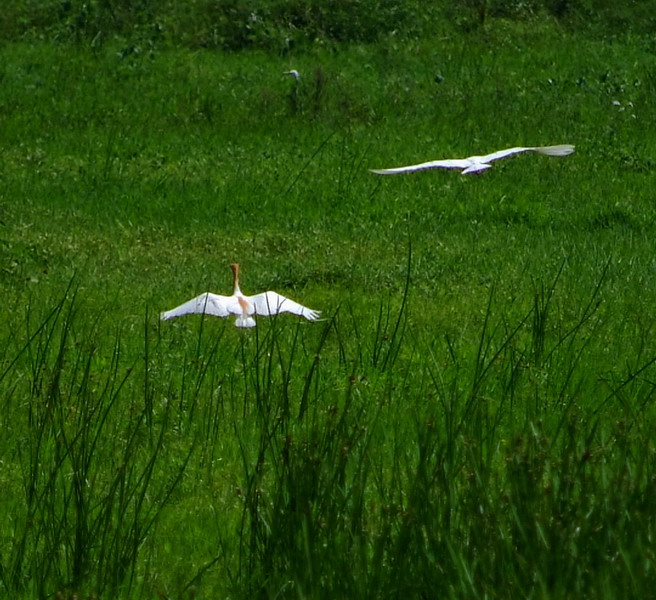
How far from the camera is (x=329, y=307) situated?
723cm

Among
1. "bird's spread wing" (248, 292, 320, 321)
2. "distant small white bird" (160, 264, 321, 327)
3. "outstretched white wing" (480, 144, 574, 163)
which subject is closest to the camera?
"distant small white bird" (160, 264, 321, 327)

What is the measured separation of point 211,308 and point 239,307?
13cm

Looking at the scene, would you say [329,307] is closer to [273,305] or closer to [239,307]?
[273,305]

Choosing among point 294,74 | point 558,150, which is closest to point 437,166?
point 558,150

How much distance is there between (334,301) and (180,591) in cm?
392

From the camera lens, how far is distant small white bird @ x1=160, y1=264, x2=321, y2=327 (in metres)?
6.48

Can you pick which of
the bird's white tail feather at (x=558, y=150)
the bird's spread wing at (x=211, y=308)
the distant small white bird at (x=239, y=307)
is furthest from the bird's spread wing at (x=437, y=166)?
the bird's spread wing at (x=211, y=308)

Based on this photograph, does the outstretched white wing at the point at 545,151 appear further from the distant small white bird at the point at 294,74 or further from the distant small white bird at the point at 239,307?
the distant small white bird at the point at 239,307

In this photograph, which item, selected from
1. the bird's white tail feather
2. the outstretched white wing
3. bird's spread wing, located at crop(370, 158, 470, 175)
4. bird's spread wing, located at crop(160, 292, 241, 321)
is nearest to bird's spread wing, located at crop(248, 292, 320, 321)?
bird's spread wing, located at crop(160, 292, 241, 321)

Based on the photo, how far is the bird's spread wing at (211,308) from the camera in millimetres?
6480

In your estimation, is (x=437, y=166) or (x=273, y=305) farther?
(x=437, y=166)

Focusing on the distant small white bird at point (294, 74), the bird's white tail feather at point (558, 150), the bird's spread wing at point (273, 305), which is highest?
the bird's spread wing at point (273, 305)

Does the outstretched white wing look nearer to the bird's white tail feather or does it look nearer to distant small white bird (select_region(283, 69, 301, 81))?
the bird's white tail feather

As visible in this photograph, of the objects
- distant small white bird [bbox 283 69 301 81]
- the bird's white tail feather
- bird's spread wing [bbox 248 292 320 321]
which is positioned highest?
bird's spread wing [bbox 248 292 320 321]
